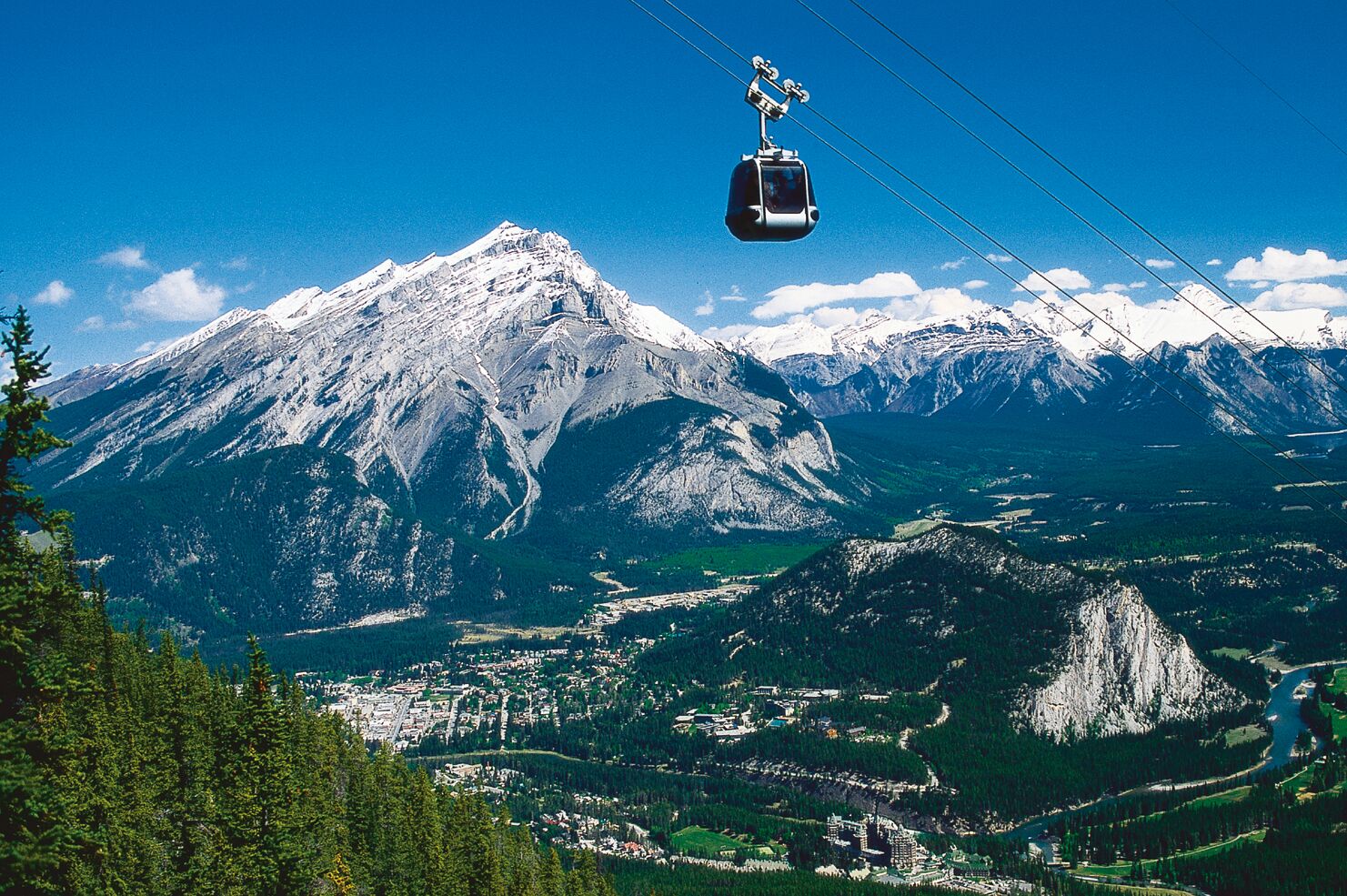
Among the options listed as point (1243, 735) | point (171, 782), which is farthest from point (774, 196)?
point (1243, 735)

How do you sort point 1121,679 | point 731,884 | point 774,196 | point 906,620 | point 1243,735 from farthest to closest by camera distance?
point 906,620 → point 1121,679 → point 1243,735 → point 731,884 → point 774,196

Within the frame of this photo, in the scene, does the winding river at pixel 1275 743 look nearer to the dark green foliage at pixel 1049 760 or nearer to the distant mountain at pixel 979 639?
the dark green foliage at pixel 1049 760

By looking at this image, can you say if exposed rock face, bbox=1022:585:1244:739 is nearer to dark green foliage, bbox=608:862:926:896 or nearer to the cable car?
dark green foliage, bbox=608:862:926:896

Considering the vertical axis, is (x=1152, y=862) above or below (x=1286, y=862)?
below

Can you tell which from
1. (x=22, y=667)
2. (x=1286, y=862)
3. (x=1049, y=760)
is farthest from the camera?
(x=1049, y=760)

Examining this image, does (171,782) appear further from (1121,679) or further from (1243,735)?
(1243,735)

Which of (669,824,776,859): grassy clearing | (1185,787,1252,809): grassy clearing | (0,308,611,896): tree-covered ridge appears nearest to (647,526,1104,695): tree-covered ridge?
(1185,787,1252,809): grassy clearing

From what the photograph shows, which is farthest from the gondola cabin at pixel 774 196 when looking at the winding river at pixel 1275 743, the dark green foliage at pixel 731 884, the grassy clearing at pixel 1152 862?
the winding river at pixel 1275 743

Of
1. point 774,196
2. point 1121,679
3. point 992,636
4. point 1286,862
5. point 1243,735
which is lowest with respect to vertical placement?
point 1286,862
